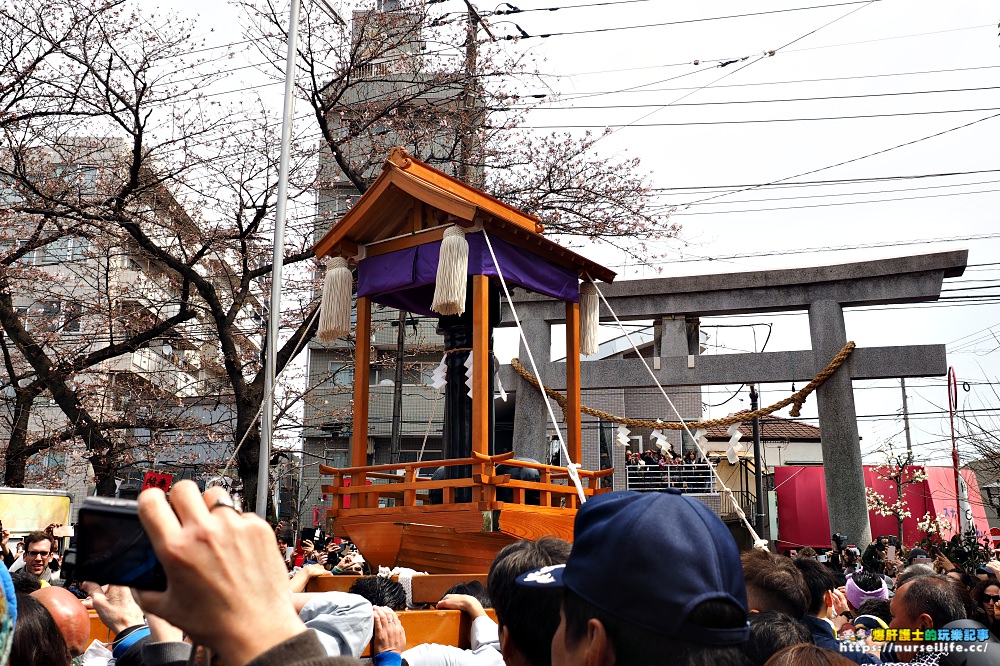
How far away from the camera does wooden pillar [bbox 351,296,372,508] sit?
25.6ft

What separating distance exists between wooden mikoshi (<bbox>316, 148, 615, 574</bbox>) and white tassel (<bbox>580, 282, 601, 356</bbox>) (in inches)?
3.8

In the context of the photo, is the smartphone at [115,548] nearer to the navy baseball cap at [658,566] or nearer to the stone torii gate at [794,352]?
the navy baseball cap at [658,566]

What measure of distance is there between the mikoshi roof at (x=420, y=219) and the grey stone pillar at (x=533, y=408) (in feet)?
16.0

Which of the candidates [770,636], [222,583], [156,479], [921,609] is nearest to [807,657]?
[770,636]

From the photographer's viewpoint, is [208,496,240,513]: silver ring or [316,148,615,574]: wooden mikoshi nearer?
[208,496,240,513]: silver ring

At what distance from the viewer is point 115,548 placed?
3.52ft

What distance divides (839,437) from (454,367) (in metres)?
6.84

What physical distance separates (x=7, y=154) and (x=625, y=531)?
49.9 feet

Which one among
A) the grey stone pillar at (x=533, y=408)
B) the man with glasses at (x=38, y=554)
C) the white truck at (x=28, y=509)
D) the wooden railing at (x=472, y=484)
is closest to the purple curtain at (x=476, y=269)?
the wooden railing at (x=472, y=484)

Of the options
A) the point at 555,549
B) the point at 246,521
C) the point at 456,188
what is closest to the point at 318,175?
the point at 456,188

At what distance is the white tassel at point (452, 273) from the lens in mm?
7238

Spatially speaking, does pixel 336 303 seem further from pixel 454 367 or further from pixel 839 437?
pixel 839 437

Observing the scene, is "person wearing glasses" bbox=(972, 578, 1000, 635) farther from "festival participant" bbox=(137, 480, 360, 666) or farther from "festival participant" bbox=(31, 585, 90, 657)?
"festival participant" bbox=(137, 480, 360, 666)

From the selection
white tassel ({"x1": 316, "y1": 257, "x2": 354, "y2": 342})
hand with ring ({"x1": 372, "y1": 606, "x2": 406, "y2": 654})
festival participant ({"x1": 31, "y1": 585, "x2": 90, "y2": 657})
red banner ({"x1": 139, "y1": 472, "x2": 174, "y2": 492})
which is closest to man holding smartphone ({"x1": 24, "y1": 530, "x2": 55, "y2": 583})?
red banner ({"x1": 139, "y1": 472, "x2": 174, "y2": 492})
